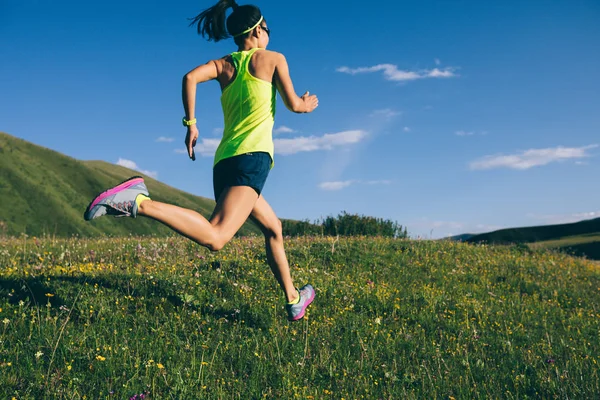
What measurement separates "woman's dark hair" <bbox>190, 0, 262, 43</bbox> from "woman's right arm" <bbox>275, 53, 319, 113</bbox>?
53 cm

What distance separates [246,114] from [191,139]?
657mm

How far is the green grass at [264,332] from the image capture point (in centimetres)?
440

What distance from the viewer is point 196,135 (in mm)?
5172

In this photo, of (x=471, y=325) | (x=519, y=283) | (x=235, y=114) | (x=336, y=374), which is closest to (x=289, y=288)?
(x=336, y=374)

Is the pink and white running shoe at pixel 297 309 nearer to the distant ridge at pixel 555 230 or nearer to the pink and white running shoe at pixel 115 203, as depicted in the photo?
the pink and white running shoe at pixel 115 203

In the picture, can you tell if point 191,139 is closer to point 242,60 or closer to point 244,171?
point 244,171

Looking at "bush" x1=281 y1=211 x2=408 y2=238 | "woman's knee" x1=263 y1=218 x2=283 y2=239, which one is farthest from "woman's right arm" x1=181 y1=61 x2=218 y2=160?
"bush" x1=281 y1=211 x2=408 y2=238

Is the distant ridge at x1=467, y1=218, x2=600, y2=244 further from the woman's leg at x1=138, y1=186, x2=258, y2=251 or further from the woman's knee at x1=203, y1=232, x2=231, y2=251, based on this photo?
the woman's knee at x1=203, y1=232, x2=231, y2=251

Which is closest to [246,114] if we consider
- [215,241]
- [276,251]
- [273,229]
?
[215,241]

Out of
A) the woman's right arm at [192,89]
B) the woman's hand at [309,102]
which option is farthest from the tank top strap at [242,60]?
the woman's hand at [309,102]

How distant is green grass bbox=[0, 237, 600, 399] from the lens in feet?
14.4

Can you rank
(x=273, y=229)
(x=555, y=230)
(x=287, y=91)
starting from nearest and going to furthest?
(x=287, y=91) < (x=273, y=229) < (x=555, y=230)

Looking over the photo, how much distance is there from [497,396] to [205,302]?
3.73m

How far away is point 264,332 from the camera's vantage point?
586 cm
